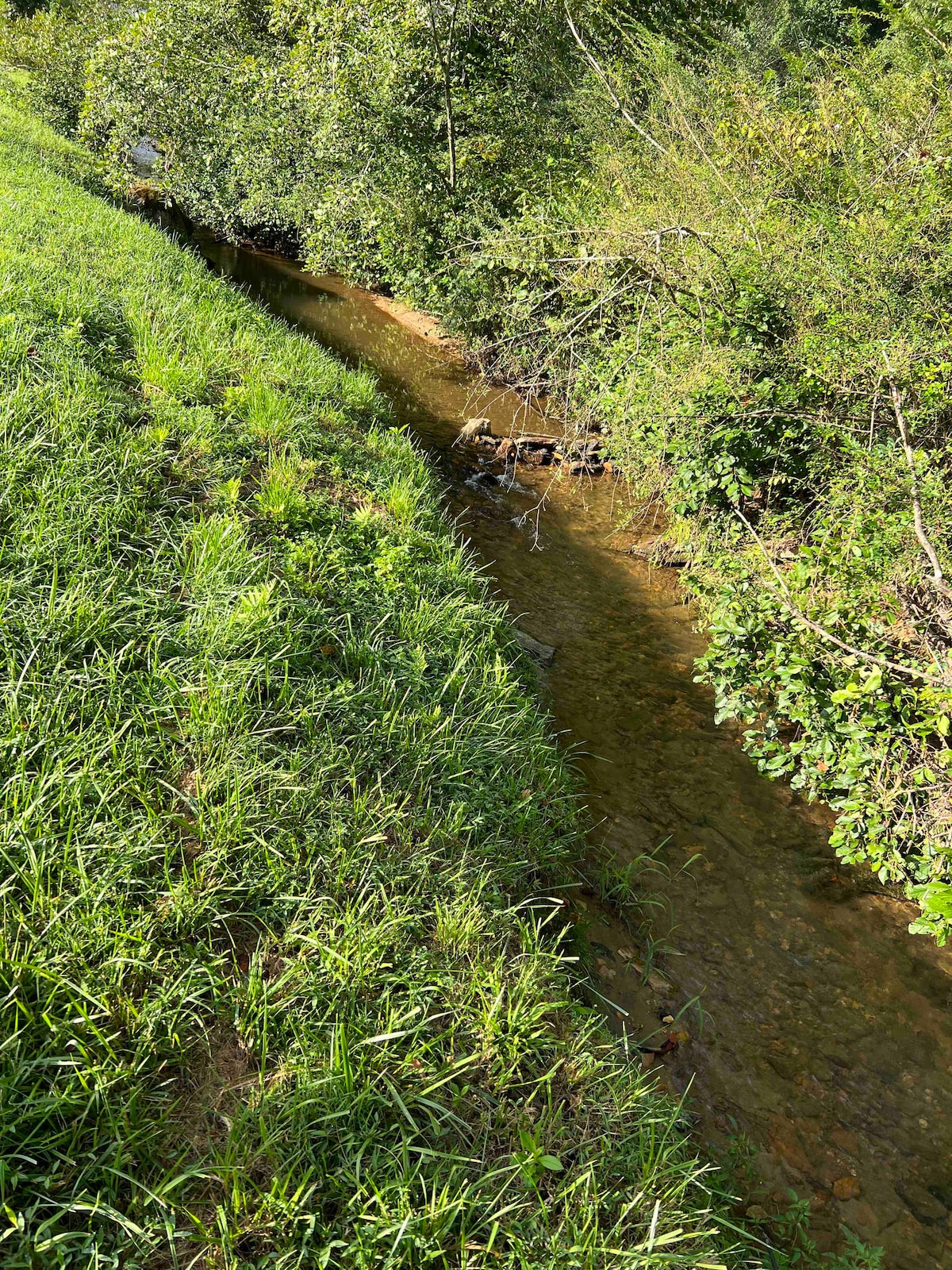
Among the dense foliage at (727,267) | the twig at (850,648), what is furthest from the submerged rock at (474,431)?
the twig at (850,648)

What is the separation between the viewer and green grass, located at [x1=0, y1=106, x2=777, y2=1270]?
1.70m

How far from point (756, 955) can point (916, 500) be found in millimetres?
2603

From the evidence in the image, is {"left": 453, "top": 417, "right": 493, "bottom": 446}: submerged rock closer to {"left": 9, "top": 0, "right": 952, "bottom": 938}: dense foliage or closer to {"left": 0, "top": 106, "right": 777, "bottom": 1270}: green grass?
{"left": 9, "top": 0, "right": 952, "bottom": 938}: dense foliage

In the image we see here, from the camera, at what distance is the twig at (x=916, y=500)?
3.51 meters

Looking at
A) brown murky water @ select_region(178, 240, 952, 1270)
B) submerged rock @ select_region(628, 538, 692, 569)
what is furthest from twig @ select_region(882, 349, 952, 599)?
submerged rock @ select_region(628, 538, 692, 569)

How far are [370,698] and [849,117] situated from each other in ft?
23.8

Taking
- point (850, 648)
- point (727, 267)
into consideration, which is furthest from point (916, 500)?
point (727, 267)

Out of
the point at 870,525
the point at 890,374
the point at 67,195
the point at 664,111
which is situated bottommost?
the point at 67,195

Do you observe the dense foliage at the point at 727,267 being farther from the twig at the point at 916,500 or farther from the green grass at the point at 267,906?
the green grass at the point at 267,906

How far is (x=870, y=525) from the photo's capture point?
424 centimetres

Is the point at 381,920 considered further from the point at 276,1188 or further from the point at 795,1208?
the point at 795,1208

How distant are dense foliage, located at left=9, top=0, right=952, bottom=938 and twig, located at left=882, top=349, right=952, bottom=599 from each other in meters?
0.03

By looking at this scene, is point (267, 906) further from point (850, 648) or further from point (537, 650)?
point (537, 650)

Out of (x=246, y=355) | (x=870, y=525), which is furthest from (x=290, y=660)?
(x=246, y=355)
